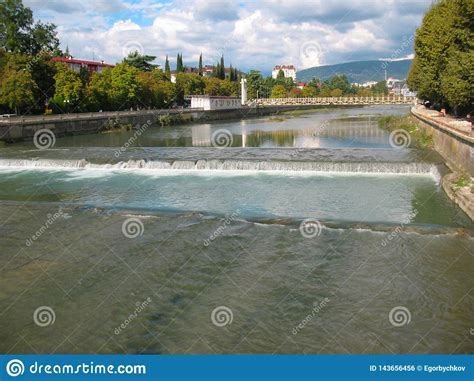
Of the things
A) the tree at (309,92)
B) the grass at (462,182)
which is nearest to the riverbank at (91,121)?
the grass at (462,182)

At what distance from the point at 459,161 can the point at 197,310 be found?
15.4 meters

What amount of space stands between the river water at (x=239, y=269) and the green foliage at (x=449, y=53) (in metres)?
6.61

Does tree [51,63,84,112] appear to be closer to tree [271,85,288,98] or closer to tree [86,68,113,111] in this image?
tree [86,68,113,111]

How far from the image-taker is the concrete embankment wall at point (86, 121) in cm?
3888

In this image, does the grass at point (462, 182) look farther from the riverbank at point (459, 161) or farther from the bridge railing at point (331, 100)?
the bridge railing at point (331, 100)

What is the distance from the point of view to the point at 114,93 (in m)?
64.3

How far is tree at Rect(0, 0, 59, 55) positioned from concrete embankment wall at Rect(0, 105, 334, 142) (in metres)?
12.8

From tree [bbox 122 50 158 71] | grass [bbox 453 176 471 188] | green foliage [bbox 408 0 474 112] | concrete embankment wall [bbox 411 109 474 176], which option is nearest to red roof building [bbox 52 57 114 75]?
tree [bbox 122 50 158 71]

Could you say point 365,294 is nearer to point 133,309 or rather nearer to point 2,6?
point 133,309

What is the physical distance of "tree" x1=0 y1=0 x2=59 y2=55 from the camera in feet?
176

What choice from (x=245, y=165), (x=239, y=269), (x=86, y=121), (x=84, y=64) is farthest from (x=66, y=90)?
(x=239, y=269)

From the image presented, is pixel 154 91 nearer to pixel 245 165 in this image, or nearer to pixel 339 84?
pixel 245 165

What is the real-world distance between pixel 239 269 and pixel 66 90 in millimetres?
49293

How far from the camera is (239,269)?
1041 cm
